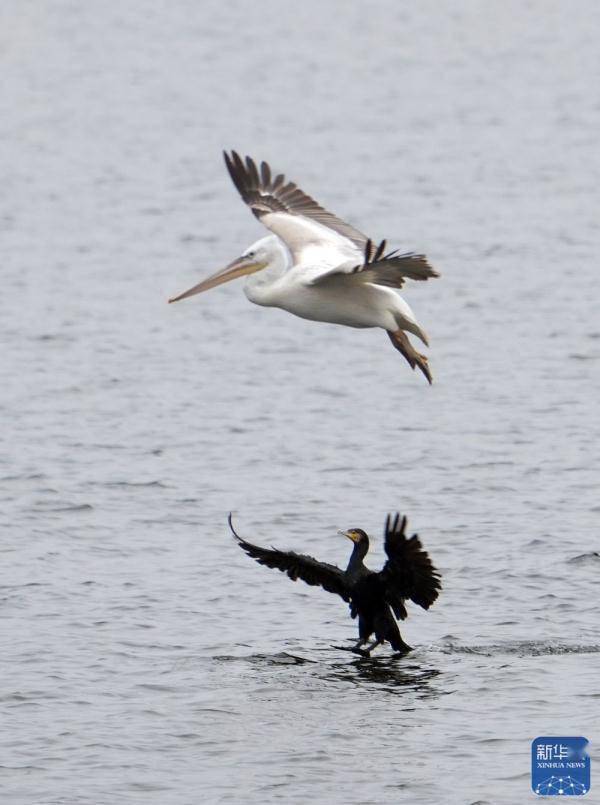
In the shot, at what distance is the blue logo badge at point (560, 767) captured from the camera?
1156 cm

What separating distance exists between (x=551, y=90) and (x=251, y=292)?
109 ft

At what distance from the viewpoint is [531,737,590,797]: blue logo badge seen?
11.6m

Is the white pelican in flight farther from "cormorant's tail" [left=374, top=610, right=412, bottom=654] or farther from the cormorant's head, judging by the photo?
"cormorant's tail" [left=374, top=610, right=412, bottom=654]

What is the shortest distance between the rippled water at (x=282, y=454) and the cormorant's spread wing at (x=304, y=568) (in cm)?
44

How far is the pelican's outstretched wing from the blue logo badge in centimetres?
429

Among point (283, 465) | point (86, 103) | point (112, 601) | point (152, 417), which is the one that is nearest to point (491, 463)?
point (283, 465)

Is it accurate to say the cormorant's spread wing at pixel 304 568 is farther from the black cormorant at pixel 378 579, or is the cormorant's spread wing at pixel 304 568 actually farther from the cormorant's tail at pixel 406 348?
the cormorant's tail at pixel 406 348

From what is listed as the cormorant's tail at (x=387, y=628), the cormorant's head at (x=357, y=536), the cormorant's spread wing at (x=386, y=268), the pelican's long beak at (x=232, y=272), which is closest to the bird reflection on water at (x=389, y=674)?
the cormorant's tail at (x=387, y=628)

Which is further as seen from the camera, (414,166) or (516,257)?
(414,166)

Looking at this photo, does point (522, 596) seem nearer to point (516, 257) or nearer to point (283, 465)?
point (283, 465)

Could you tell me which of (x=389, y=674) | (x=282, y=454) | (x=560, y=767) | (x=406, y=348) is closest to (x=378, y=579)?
(x=389, y=674)

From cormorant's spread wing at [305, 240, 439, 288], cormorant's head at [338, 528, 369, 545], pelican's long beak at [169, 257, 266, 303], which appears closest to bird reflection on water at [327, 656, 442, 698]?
cormorant's head at [338, 528, 369, 545]

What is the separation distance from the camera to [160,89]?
4738 cm

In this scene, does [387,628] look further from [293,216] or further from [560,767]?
[293,216]
